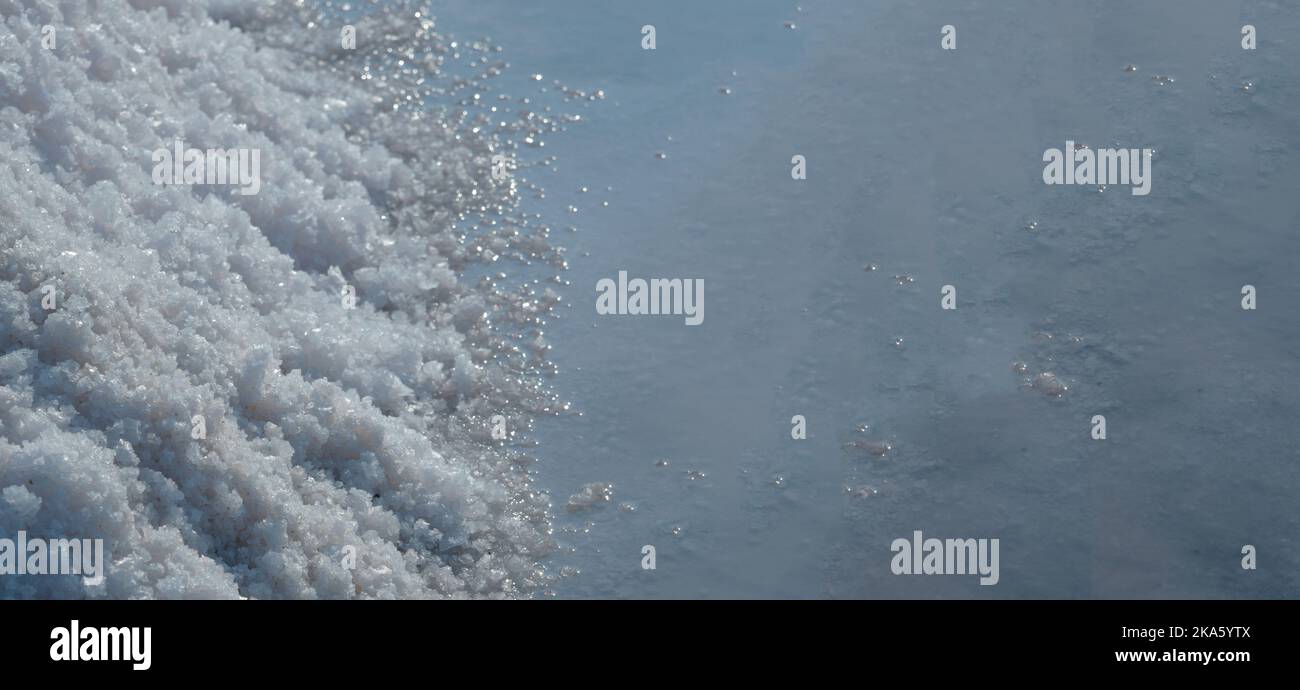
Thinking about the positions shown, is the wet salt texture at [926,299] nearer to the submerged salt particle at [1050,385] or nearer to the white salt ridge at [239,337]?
the submerged salt particle at [1050,385]

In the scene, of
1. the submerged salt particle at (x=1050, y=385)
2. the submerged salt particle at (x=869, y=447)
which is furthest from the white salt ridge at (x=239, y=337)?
the submerged salt particle at (x=1050, y=385)

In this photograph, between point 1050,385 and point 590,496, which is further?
point 1050,385

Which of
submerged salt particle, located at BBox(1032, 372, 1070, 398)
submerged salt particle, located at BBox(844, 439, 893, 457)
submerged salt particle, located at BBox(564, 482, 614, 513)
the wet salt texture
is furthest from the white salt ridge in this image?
submerged salt particle, located at BBox(1032, 372, 1070, 398)

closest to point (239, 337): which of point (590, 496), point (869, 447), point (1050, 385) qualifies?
point (590, 496)

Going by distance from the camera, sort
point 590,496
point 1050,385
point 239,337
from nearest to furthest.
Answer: point 239,337 < point 590,496 < point 1050,385

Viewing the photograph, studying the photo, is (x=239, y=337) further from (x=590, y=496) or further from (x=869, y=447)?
(x=869, y=447)

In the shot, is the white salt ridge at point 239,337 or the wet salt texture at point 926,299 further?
the wet salt texture at point 926,299

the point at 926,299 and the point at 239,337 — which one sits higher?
the point at 926,299
